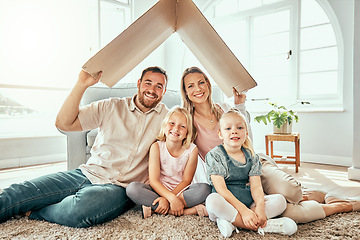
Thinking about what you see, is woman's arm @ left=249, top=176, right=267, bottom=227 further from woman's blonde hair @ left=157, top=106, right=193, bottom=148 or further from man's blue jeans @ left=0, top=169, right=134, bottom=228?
man's blue jeans @ left=0, top=169, right=134, bottom=228

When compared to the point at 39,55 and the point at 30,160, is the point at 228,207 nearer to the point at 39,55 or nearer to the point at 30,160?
the point at 30,160

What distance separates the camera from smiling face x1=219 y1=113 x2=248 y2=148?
126 cm

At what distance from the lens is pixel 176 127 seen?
1387 millimetres

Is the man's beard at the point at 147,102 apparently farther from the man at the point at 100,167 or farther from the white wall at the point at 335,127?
the white wall at the point at 335,127

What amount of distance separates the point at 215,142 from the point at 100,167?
605mm

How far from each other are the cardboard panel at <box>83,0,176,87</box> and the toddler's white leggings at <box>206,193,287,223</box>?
2.30ft

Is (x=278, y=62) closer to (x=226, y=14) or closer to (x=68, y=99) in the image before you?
(x=226, y=14)

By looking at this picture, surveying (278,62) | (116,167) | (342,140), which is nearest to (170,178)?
(116,167)

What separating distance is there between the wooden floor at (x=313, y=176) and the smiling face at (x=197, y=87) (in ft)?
3.95

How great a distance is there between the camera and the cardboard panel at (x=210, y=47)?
3.73 ft

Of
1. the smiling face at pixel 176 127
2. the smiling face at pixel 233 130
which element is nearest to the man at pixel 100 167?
the smiling face at pixel 176 127

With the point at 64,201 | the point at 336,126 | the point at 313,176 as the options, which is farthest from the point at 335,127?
the point at 64,201

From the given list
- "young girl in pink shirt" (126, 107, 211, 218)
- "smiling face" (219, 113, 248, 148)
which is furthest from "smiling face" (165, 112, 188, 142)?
"smiling face" (219, 113, 248, 148)

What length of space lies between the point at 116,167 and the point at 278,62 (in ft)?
9.54
